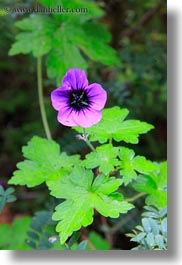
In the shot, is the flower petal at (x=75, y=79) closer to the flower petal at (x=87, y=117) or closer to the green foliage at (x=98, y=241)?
the flower petal at (x=87, y=117)

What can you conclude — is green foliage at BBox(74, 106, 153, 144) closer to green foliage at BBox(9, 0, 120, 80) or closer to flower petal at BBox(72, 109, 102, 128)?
flower petal at BBox(72, 109, 102, 128)

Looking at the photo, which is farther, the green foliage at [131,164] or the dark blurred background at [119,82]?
the dark blurred background at [119,82]

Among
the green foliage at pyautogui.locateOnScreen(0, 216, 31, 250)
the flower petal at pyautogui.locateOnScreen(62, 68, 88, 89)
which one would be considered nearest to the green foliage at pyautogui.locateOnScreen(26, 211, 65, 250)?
the green foliage at pyautogui.locateOnScreen(0, 216, 31, 250)

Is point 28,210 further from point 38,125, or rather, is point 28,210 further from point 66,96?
point 66,96

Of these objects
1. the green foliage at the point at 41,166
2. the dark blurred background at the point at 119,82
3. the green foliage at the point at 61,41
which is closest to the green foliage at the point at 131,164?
the green foliage at the point at 41,166

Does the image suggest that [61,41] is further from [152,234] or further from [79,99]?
[152,234]
